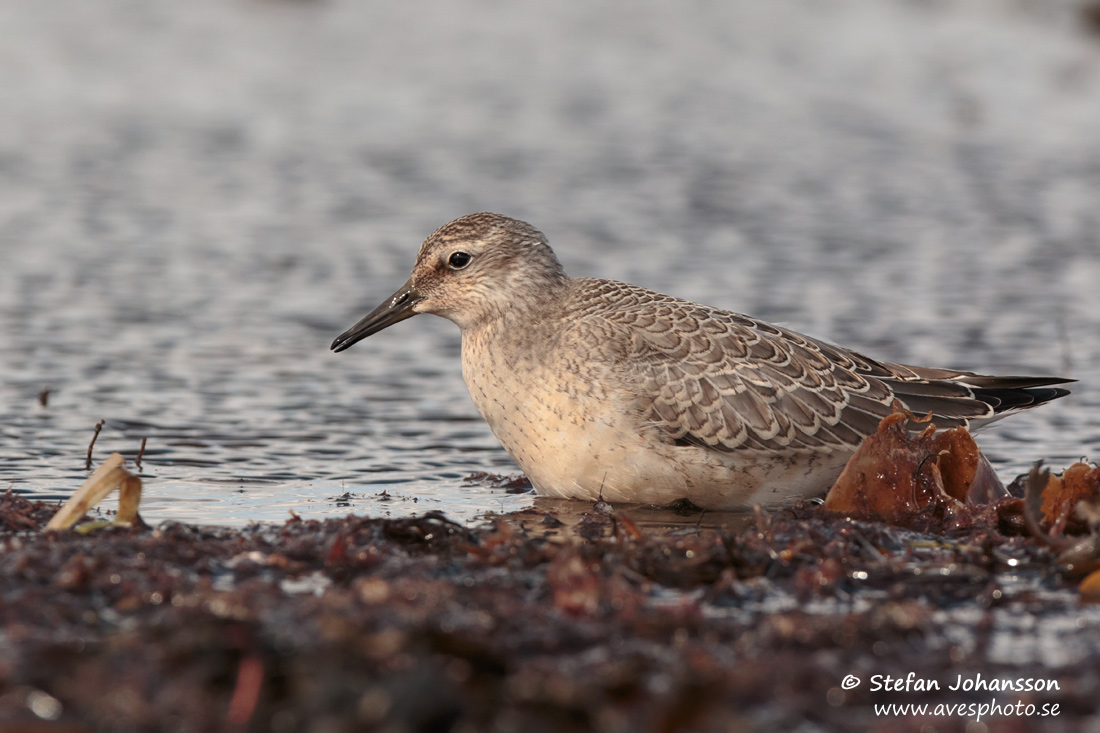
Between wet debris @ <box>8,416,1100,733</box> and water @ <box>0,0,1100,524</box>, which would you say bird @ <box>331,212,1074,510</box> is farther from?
water @ <box>0,0,1100,524</box>

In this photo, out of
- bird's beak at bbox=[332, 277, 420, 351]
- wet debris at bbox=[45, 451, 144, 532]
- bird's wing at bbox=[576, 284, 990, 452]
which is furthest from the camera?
bird's beak at bbox=[332, 277, 420, 351]

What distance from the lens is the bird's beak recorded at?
8.31 meters

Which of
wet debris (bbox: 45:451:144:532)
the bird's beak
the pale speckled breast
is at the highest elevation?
the bird's beak

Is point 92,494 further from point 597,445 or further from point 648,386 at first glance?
point 648,386

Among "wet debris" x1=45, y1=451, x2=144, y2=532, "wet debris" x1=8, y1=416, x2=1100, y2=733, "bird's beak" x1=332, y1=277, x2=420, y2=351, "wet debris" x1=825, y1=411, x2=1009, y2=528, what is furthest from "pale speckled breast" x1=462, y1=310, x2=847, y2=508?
"wet debris" x1=45, y1=451, x2=144, y2=532

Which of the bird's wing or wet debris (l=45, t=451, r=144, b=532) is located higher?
the bird's wing

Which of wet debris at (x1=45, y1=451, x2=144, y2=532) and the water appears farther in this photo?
the water

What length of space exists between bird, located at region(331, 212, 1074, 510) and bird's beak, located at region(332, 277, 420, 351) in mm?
10

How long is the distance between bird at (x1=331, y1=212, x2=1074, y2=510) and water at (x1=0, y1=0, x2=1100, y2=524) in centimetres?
71

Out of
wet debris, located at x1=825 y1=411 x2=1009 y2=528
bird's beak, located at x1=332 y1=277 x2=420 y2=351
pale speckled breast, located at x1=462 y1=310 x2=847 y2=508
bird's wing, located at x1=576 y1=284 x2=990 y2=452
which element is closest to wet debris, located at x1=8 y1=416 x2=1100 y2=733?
wet debris, located at x1=825 y1=411 x2=1009 y2=528

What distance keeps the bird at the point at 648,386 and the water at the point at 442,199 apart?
708mm

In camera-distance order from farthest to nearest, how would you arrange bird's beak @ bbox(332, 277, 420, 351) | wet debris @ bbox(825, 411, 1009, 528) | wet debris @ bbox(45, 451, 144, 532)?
bird's beak @ bbox(332, 277, 420, 351) < wet debris @ bbox(825, 411, 1009, 528) < wet debris @ bbox(45, 451, 144, 532)

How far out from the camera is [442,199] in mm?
14711

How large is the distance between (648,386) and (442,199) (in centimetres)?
763
